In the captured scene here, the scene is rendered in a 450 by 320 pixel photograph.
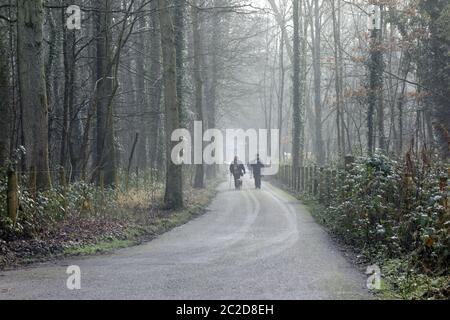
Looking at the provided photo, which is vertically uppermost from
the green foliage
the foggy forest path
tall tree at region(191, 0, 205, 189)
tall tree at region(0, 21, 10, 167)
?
tall tree at region(191, 0, 205, 189)

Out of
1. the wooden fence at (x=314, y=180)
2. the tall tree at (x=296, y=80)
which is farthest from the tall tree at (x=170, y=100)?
the tall tree at (x=296, y=80)

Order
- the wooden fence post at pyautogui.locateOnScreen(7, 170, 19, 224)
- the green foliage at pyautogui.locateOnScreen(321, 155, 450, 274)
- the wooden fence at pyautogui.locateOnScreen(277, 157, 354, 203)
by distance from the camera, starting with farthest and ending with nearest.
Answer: the wooden fence at pyautogui.locateOnScreen(277, 157, 354, 203), the wooden fence post at pyautogui.locateOnScreen(7, 170, 19, 224), the green foliage at pyautogui.locateOnScreen(321, 155, 450, 274)

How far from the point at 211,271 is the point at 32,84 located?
6.75 metres

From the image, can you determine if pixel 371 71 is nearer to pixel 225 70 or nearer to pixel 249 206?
pixel 249 206

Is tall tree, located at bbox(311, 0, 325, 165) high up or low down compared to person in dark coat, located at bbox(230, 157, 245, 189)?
up

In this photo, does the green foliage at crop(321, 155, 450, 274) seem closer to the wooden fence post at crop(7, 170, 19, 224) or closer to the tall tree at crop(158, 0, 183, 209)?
the tall tree at crop(158, 0, 183, 209)

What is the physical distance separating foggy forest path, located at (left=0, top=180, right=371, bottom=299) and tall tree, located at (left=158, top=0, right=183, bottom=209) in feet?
15.4

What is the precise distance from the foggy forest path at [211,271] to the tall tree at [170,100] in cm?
470

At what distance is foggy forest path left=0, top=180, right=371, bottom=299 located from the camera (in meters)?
7.55

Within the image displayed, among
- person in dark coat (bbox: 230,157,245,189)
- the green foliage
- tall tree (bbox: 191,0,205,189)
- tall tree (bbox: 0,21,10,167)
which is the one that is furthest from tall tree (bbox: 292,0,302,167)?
tall tree (bbox: 0,21,10,167)

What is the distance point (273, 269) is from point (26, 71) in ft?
24.5

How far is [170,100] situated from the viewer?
19531 millimetres
